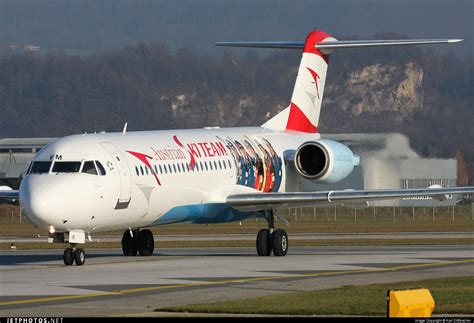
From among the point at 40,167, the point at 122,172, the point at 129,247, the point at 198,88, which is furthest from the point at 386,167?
the point at 40,167

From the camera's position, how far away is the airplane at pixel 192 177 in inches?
1180

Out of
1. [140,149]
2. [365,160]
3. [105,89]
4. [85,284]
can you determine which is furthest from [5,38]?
[85,284]

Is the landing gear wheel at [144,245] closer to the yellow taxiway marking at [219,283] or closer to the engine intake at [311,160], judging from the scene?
the engine intake at [311,160]

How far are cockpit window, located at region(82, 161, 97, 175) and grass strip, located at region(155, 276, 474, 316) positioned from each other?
9.13 meters

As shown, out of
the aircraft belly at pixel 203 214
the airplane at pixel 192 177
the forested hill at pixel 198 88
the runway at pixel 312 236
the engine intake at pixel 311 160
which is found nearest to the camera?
the airplane at pixel 192 177

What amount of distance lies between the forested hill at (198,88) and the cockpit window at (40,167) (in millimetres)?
33453

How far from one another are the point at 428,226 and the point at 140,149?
27967mm

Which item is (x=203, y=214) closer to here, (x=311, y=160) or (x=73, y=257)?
(x=311, y=160)

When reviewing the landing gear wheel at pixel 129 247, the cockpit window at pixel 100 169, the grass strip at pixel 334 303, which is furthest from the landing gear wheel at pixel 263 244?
the grass strip at pixel 334 303

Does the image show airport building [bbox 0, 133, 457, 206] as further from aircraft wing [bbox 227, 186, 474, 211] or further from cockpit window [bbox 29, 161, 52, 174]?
cockpit window [bbox 29, 161, 52, 174]

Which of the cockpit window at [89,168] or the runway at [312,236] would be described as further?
the runway at [312,236]

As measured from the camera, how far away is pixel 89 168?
100ft

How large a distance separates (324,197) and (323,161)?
9.53 feet

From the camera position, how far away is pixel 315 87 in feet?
137
